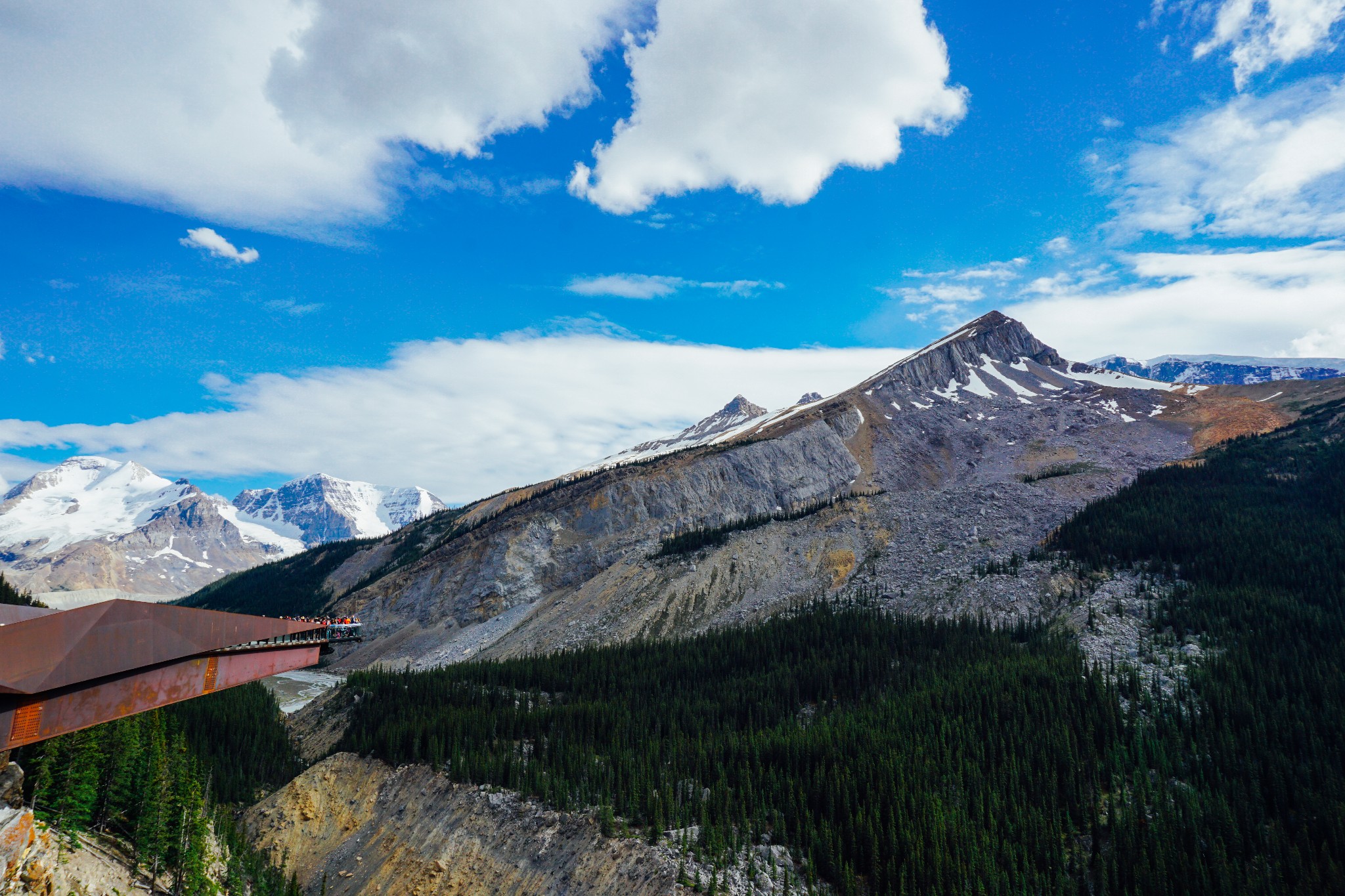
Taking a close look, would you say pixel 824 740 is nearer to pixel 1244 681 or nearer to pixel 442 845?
pixel 442 845

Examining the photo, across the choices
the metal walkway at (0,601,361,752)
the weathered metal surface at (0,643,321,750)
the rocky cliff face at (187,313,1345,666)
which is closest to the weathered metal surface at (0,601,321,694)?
the metal walkway at (0,601,361,752)

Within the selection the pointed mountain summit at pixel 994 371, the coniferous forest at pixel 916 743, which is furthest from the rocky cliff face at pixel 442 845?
the pointed mountain summit at pixel 994 371

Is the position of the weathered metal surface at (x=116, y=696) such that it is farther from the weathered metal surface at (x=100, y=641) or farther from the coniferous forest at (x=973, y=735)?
→ the coniferous forest at (x=973, y=735)

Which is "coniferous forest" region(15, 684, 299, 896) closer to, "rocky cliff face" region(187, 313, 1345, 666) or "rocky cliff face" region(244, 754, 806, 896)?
"rocky cliff face" region(244, 754, 806, 896)

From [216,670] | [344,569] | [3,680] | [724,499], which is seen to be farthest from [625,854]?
[344,569]

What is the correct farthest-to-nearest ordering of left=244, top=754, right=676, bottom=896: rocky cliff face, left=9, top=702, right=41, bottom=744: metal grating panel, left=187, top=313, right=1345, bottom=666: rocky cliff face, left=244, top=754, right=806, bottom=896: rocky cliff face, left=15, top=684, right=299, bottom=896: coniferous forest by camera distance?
1. left=187, top=313, right=1345, bottom=666: rocky cliff face
2. left=244, top=754, right=676, bottom=896: rocky cliff face
3. left=244, top=754, right=806, bottom=896: rocky cliff face
4. left=15, top=684, right=299, bottom=896: coniferous forest
5. left=9, top=702, right=41, bottom=744: metal grating panel

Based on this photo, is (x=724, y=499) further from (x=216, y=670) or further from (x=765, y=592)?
(x=216, y=670)
